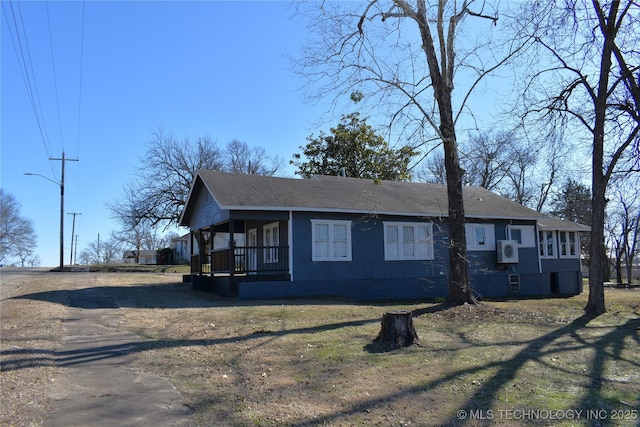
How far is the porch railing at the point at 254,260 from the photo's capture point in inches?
676

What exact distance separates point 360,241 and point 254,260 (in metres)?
5.36

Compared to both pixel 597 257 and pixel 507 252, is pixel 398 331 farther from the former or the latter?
pixel 507 252

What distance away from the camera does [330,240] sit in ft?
58.7

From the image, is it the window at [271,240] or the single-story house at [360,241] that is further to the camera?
the window at [271,240]

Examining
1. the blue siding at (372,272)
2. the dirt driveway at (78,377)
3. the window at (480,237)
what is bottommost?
the dirt driveway at (78,377)

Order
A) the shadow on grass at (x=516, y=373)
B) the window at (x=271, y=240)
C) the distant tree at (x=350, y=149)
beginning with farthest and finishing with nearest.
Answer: the distant tree at (x=350, y=149) → the window at (x=271, y=240) → the shadow on grass at (x=516, y=373)

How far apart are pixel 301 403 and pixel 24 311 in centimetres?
948

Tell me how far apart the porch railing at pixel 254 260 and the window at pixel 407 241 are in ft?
14.1

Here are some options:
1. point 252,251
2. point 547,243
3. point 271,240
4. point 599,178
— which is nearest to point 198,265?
point 252,251

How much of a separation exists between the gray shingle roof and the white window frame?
0.57 meters

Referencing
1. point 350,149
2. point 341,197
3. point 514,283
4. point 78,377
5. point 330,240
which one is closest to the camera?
point 78,377

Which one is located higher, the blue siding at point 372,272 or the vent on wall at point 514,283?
the blue siding at point 372,272

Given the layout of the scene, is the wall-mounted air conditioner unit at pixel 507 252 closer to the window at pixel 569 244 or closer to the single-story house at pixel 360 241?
the single-story house at pixel 360 241

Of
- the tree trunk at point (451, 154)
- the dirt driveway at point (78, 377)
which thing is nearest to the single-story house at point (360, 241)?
the tree trunk at point (451, 154)
